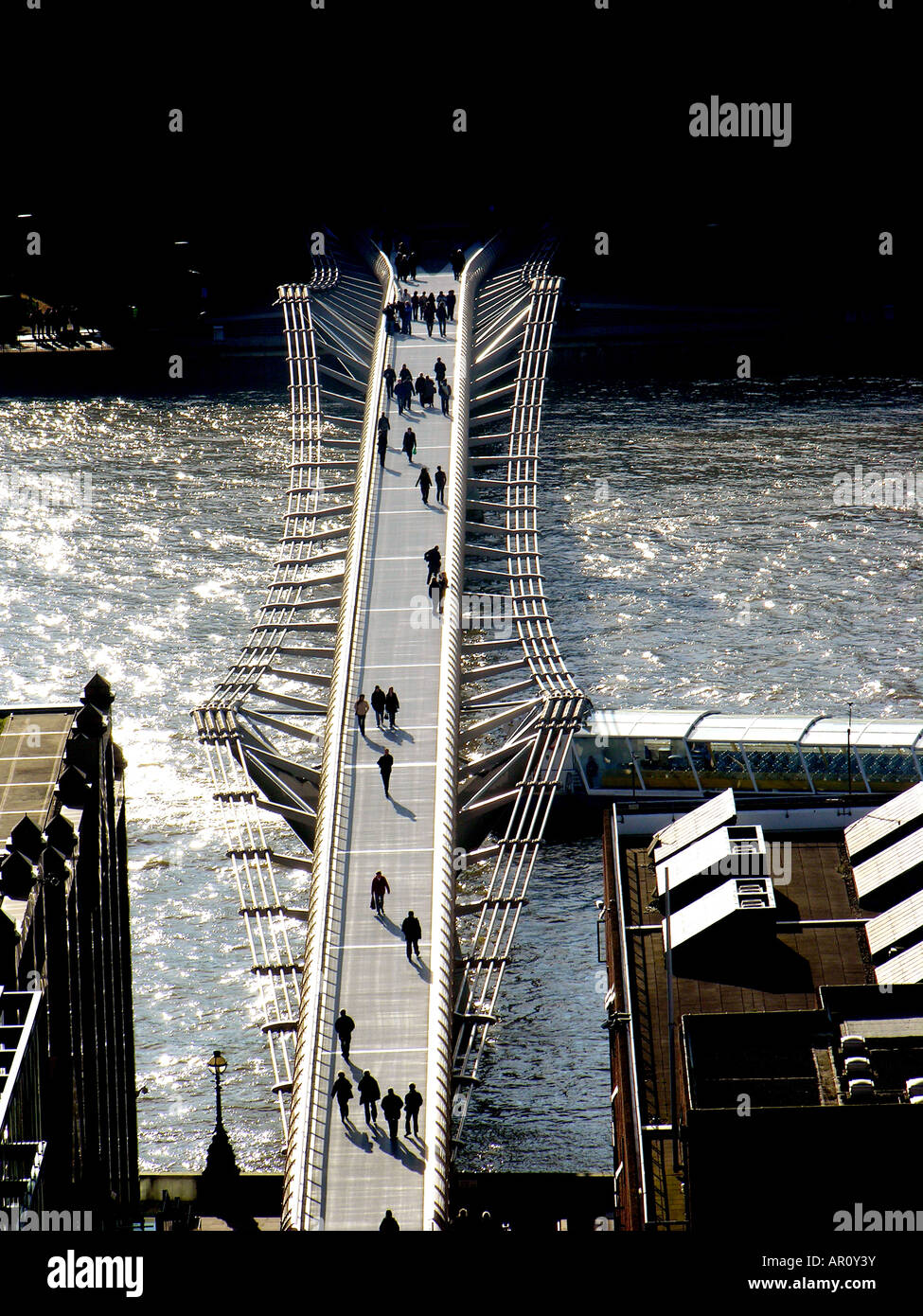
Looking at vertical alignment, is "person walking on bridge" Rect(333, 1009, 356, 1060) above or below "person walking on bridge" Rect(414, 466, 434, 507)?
below

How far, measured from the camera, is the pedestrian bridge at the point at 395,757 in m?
44.5

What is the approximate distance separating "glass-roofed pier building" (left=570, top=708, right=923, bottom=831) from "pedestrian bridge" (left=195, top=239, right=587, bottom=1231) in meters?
3.01

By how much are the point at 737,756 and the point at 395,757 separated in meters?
13.0

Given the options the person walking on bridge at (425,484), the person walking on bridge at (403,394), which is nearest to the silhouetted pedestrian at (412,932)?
the person walking on bridge at (425,484)

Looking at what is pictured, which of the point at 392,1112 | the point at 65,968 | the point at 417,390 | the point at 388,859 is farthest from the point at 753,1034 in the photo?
the point at 417,390

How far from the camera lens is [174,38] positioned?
12219 cm

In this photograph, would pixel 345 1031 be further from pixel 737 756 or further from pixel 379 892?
pixel 737 756

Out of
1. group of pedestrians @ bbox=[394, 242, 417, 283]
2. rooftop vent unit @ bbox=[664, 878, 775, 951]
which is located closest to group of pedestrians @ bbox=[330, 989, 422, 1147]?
rooftop vent unit @ bbox=[664, 878, 775, 951]

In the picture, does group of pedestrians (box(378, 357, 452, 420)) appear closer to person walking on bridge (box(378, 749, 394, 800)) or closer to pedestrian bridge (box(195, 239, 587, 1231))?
pedestrian bridge (box(195, 239, 587, 1231))

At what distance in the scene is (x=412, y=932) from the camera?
1906 inches

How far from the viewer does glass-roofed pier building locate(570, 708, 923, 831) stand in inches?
2594

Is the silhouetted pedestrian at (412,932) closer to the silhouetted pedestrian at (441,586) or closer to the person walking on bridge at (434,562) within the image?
the silhouetted pedestrian at (441,586)

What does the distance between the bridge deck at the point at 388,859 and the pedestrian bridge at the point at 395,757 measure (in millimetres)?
68
